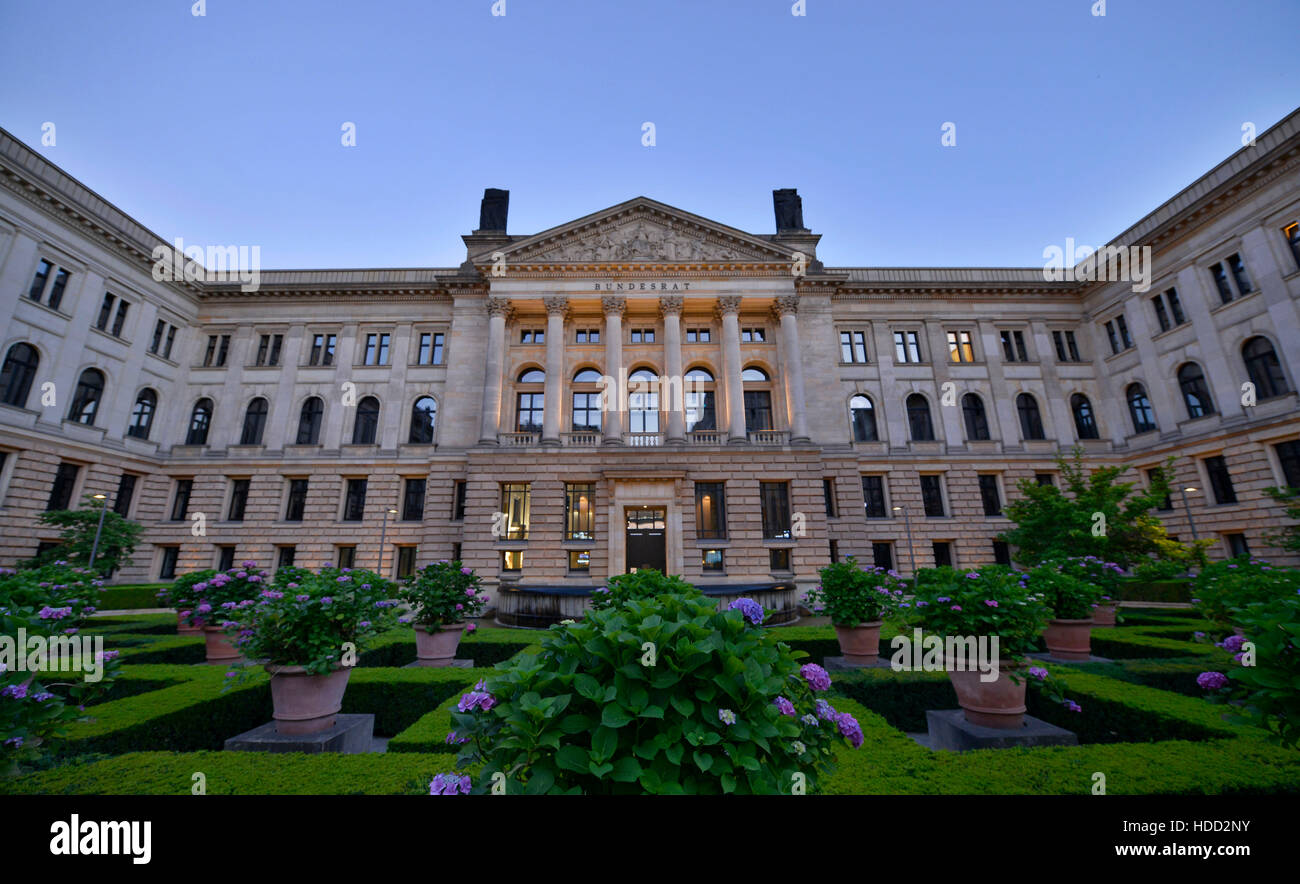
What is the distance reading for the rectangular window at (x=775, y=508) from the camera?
25.3 m

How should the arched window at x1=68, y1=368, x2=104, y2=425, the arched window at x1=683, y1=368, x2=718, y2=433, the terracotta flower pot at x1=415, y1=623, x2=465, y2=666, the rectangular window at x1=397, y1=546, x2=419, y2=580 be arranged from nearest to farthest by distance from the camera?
the terracotta flower pot at x1=415, y1=623, x2=465, y2=666, the arched window at x1=68, y1=368, x2=104, y2=425, the rectangular window at x1=397, y1=546, x2=419, y2=580, the arched window at x1=683, y1=368, x2=718, y2=433

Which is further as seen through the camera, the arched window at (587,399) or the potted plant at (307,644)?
the arched window at (587,399)

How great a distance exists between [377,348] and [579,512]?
58.6 feet

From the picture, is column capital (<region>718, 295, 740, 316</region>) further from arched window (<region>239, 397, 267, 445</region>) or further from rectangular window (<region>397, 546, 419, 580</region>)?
arched window (<region>239, 397, 267, 445</region>)

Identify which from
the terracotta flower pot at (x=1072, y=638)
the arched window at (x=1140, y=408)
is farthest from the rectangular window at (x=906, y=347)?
the terracotta flower pot at (x=1072, y=638)

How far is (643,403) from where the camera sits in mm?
28766

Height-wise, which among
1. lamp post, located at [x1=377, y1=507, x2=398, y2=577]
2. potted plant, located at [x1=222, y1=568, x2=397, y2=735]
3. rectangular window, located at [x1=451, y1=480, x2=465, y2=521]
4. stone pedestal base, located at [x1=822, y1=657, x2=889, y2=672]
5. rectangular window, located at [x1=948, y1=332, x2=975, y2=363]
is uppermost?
rectangular window, located at [x1=948, y1=332, x2=975, y2=363]

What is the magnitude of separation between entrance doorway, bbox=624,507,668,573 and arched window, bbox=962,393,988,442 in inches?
814

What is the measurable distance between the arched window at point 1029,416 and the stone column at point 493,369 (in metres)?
31.8

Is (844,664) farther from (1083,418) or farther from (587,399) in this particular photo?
(1083,418)

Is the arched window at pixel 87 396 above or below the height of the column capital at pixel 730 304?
below

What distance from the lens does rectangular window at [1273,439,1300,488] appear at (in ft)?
70.5

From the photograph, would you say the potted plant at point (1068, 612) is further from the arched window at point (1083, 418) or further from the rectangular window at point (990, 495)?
the arched window at point (1083, 418)

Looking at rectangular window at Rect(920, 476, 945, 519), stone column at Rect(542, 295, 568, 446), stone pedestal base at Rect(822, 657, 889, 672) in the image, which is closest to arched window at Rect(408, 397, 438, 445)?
stone column at Rect(542, 295, 568, 446)
